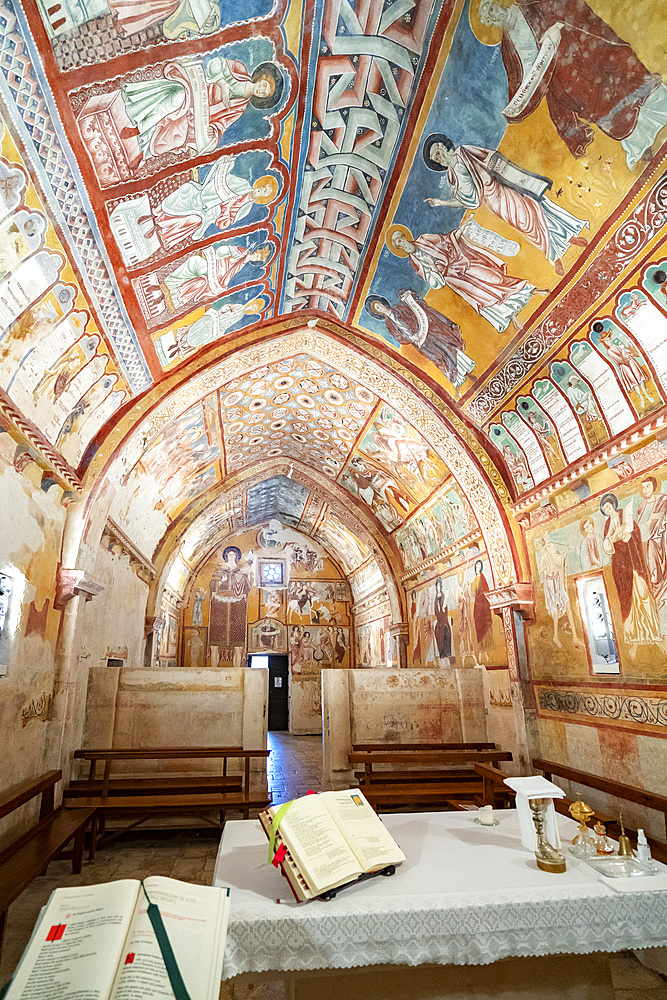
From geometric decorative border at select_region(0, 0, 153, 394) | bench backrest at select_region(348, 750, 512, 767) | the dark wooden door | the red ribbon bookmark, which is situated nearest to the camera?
the red ribbon bookmark

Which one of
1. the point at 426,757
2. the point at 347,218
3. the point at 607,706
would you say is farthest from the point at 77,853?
the point at 347,218

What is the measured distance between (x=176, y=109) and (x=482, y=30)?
2.76 m

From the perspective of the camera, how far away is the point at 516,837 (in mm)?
3506

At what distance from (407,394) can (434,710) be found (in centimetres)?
586

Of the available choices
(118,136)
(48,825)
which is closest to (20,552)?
(48,825)

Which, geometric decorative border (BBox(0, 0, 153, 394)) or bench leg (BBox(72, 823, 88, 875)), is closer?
geometric decorative border (BBox(0, 0, 153, 394))

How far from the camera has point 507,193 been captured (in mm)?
5875

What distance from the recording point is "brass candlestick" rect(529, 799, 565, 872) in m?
2.91

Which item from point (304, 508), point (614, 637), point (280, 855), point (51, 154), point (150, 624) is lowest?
point (280, 855)

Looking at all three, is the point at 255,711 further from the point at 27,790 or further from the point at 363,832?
the point at 363,832

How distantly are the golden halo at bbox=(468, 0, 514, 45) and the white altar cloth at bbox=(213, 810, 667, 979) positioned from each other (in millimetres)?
6199

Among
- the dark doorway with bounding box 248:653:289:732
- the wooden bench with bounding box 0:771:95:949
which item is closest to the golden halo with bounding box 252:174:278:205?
the wooden bench with bounding box 0:771:95:949

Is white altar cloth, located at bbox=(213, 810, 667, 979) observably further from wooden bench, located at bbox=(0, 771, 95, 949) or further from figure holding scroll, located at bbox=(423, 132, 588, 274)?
figure holding scroll, located at bbox=(423, 132, 588, 274)

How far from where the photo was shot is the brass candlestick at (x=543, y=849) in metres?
2.91
